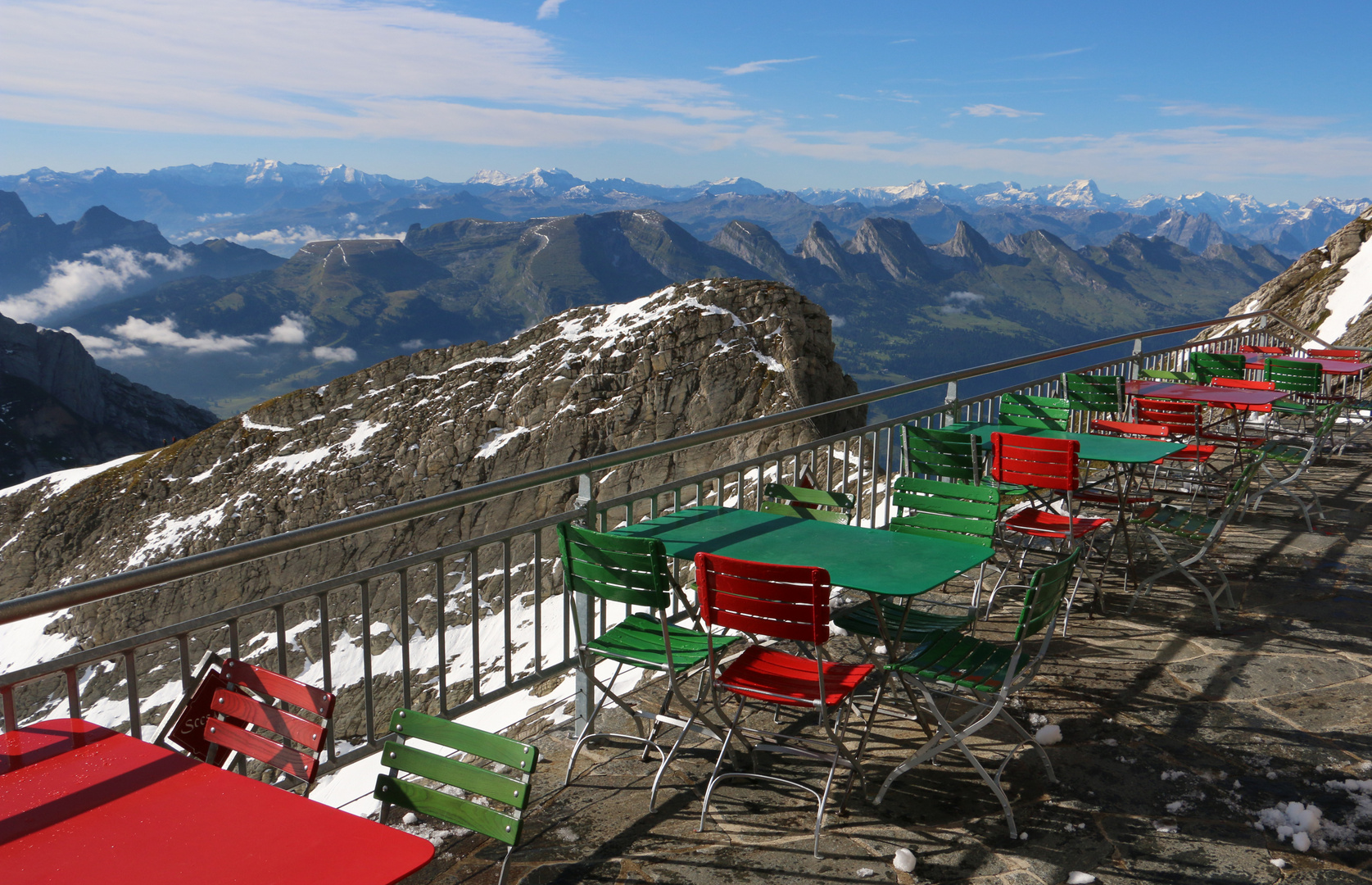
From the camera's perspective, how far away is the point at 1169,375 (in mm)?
9773

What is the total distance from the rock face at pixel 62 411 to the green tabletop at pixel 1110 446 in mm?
124037

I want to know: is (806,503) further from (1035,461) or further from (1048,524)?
(1048,524)

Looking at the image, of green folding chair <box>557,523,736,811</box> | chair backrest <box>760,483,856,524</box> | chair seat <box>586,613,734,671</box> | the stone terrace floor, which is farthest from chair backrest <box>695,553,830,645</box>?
chair backrest <box>760,483,856,524</box>

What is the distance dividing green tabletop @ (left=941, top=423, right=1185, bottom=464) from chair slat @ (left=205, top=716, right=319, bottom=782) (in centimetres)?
447

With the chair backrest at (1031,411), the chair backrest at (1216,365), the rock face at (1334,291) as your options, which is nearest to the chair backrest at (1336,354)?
the chair backrest at (1216,365)

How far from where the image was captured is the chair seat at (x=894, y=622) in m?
3.62

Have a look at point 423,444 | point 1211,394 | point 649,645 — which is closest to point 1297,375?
point 1211,394

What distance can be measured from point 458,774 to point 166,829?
60 centimetres

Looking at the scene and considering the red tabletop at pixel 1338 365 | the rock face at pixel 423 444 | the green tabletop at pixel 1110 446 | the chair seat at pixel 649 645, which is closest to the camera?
the chair seat at pixel 649 645

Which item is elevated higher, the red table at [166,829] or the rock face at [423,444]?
the red table at [166,829]

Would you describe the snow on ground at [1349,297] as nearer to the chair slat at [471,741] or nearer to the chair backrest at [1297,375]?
the chair backrest at [1297,375]

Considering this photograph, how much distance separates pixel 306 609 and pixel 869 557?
6443 cm

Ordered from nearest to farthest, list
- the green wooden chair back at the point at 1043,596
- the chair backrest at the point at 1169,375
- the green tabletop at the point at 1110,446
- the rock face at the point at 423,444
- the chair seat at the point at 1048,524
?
the green wooden chair back at the point at 1043,596 < the chair seat at the point at 1048,524 < the green tabletop at the point at 1110,446 < the chair backrest at the point at 1169,375 < the rock face at the point at 423,444

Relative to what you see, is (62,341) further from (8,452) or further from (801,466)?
(801,466)
